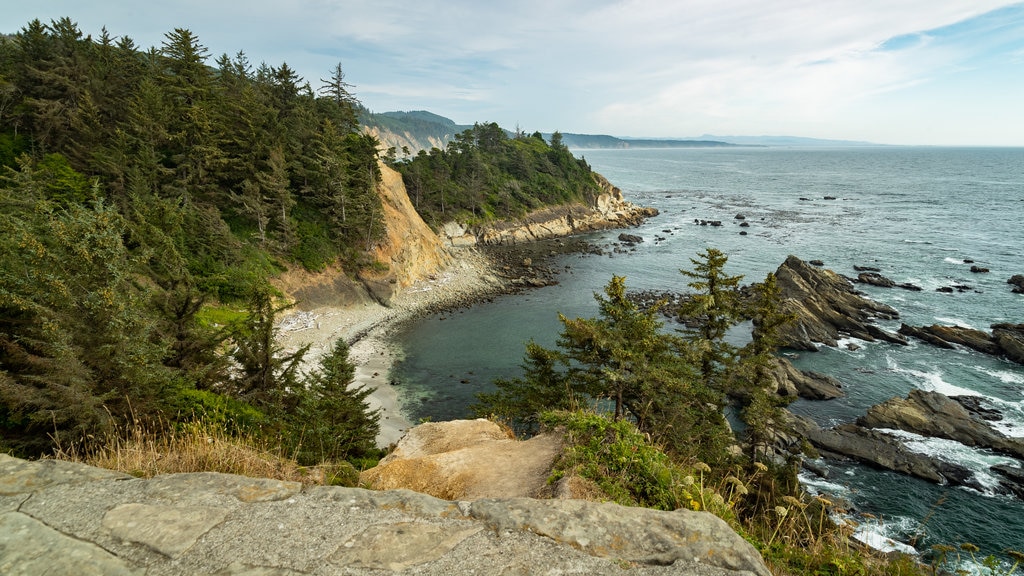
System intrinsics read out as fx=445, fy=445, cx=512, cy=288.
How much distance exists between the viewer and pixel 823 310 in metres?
38.8

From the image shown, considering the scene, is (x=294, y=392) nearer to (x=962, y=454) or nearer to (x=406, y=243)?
(x=406, y=243)

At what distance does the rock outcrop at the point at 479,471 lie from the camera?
24.2ft

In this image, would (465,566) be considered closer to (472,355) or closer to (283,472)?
(283,472)

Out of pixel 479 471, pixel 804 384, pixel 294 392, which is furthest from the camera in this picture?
pixel 804 384

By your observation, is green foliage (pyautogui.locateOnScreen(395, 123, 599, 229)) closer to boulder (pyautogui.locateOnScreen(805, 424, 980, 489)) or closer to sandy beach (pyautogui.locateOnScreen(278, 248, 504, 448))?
sandy beach (pyautogui.locateOnScreen(278, 248, 504, 448))

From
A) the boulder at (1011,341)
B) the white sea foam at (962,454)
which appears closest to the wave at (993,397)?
the boulder at (1011,341)

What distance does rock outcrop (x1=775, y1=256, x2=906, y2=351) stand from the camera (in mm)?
35875

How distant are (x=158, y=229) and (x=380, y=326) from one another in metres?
17.8

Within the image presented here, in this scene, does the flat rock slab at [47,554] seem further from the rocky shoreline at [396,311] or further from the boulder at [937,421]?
the boulder at [937,421]

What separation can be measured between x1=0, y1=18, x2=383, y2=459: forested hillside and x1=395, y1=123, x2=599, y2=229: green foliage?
15.8 metres

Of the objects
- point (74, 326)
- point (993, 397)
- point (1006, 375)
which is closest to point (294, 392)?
point (74, 326)

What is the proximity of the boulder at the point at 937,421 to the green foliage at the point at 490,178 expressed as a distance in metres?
50.1

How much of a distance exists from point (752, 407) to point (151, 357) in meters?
19.7

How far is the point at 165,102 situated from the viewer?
1447 inches
